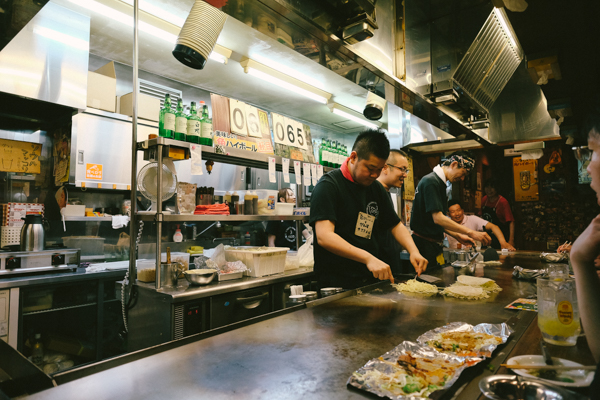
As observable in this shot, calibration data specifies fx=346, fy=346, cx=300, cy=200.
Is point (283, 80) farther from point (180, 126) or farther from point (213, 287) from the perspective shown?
point (213, 287)

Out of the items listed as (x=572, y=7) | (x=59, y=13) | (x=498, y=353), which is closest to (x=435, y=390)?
(x=498, y=353)

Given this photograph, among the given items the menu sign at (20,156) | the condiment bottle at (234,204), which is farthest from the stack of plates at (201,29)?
the menu sign at (20,156)

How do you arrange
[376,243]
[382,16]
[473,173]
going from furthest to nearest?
[473,173] < [376,243] < [382,16]

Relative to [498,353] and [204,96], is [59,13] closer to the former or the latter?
[204,96]

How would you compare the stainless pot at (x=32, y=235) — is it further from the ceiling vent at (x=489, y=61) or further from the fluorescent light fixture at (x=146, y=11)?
the ceiling vent at (x=489, y=61)

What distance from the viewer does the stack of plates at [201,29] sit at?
2.14m

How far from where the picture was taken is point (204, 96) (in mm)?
5414

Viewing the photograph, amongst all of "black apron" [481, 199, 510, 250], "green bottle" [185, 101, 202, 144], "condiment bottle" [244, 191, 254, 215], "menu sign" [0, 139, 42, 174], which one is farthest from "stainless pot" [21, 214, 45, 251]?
"black apron" [481, 199, 510, 250]

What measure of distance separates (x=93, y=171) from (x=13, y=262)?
1.27m

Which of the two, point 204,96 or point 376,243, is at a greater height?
point 204,96

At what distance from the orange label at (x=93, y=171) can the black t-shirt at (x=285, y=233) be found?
2.28 metres

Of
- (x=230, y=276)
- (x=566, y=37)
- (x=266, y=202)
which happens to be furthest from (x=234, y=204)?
(x=566, y=37)

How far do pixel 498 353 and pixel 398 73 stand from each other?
191cm

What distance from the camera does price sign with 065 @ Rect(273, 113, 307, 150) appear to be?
3.40 metres
